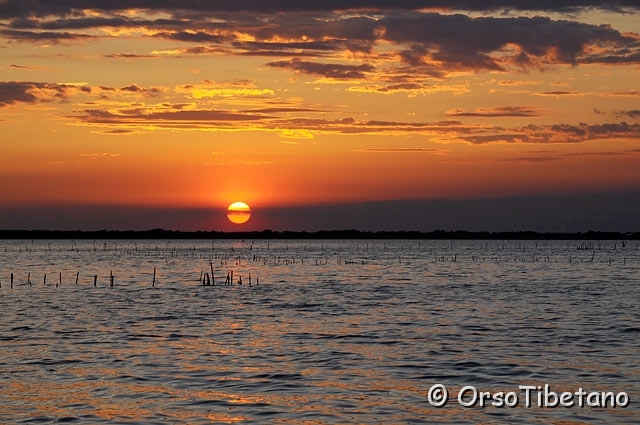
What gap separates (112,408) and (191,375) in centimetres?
555

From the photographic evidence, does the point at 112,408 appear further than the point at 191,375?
No

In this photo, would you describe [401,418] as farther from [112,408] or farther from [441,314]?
[441,314]

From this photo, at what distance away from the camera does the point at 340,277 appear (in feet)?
329

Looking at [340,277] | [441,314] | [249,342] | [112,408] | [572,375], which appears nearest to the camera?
[112,408]

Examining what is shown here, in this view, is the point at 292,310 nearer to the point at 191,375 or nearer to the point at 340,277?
the point at 191,375

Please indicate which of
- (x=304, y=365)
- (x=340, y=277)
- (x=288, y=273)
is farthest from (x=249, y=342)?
(x=288, y=273)

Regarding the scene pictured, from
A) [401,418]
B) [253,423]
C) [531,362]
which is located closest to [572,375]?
[531,362]

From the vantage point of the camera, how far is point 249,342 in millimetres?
40562

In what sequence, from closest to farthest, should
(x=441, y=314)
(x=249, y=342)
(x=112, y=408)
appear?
1. (x=112, y=408)
2. (x=249, y=342)
3. (x=441, y=314)

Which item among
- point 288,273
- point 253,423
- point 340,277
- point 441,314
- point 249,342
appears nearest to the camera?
point 253,423

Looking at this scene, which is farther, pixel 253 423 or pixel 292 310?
pixel 292 310

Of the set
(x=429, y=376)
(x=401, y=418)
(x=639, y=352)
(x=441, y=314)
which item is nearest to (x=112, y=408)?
(x=401, y=418)

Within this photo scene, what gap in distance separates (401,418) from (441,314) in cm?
3053

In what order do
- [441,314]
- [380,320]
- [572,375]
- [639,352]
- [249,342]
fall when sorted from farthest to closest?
[441,314]
[380,320]
[249,342]
[639,352]
[572,375]
